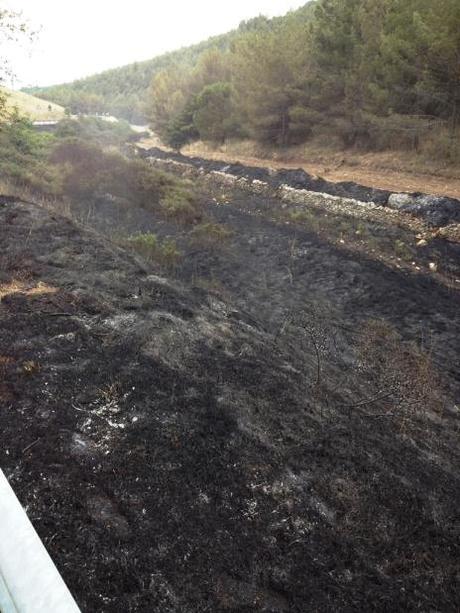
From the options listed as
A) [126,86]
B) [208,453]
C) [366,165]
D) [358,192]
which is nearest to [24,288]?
[208,453]

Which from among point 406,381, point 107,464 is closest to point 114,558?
point 107,464

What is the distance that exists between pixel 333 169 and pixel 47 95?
105837 mm

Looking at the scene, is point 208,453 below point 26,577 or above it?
below

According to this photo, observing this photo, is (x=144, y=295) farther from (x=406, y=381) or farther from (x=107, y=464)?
(x=406, y=381)

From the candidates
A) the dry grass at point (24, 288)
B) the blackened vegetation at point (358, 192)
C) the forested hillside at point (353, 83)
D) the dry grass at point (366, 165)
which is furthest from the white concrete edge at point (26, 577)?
the forested hillside at point (353, 83)

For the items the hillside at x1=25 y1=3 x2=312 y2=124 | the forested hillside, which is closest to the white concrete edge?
the forested hillside

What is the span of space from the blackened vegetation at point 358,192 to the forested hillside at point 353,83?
336 centimetres

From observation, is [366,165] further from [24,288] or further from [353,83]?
[24,288]

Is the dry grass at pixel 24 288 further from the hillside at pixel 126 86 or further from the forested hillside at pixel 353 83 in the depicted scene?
the hillside at pixel 126 86

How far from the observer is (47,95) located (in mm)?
102188

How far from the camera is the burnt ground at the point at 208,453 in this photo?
2.86 metres

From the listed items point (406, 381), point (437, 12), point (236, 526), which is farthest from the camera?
point (437, 12)

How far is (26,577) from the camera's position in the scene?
49.4 inches

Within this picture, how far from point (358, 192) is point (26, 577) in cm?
1773
